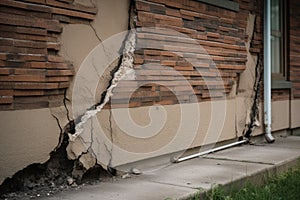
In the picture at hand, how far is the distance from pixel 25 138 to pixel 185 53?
7.28 feet

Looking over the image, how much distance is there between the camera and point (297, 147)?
609 centimetres

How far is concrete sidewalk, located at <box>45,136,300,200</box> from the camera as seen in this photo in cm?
355

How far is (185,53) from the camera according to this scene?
16.5 ft

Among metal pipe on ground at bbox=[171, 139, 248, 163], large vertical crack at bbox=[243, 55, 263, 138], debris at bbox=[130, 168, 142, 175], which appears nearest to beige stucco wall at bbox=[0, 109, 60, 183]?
debris at bbox=[130, 168, 142, 175]

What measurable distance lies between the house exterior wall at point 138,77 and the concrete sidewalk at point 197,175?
0.25 meters

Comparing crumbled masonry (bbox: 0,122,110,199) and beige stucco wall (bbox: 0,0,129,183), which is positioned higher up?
beige stucco wall (bbox: 0,0,129,183)

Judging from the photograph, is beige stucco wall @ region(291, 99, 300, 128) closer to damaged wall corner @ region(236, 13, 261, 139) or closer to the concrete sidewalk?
damaged wall corner @ region(236, 13, 261, 139)

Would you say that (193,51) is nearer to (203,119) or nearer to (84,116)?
(203,119)

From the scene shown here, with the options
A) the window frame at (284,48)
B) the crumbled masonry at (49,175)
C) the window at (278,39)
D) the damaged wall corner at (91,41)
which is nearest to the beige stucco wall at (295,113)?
the window frame at (284,48)

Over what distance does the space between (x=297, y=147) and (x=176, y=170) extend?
2308 millimetres

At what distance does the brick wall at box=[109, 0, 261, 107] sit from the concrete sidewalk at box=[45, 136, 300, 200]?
71cm

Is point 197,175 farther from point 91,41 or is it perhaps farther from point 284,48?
point 284,48

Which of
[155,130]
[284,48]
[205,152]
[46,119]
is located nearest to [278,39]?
[284,48]

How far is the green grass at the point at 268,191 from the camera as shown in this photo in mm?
3731
